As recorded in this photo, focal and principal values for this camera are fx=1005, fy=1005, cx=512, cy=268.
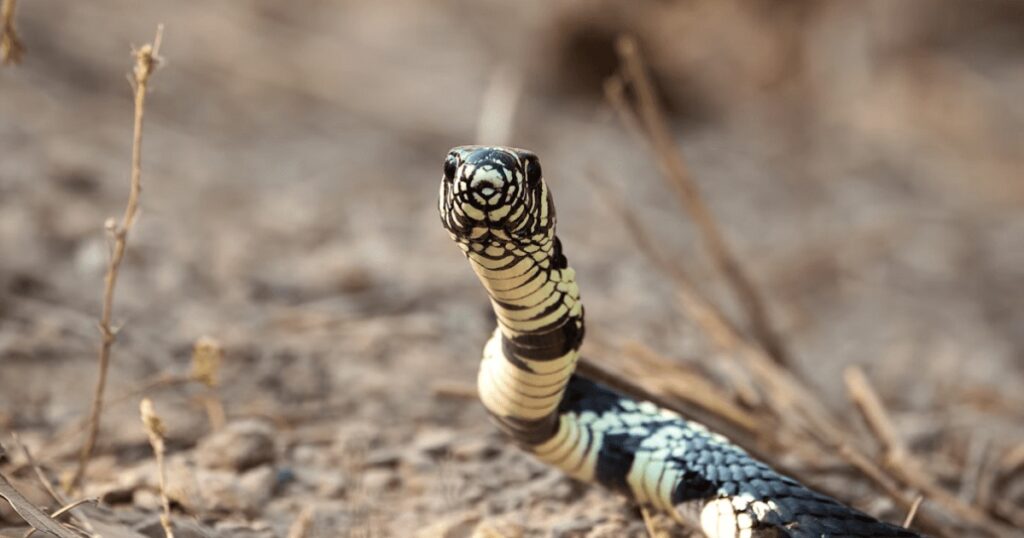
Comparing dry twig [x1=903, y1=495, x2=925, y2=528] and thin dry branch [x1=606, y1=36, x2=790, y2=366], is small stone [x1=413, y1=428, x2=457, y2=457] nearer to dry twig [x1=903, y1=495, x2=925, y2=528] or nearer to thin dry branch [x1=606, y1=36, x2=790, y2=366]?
thin dry branch [x1=606, y1=36, x2=790, y2=366]

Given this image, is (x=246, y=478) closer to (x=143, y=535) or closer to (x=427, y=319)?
(x=143, y=535)

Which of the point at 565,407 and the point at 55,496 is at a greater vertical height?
the point at 565,407

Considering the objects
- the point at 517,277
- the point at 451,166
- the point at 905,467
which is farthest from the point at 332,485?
the point at 905,467

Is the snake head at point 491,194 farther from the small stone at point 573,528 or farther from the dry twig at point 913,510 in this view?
the dry twig at point 913,510

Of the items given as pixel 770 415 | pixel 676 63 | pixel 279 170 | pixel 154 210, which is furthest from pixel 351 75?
pixel 770 415

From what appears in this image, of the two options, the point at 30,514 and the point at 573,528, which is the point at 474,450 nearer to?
the point at 573,528

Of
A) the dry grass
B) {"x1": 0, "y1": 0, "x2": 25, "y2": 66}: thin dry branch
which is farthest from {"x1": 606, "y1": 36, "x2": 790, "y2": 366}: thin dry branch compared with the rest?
{"x1": 0, "y1": 0, "x2": 25, "y2": 66}: thin dry branch

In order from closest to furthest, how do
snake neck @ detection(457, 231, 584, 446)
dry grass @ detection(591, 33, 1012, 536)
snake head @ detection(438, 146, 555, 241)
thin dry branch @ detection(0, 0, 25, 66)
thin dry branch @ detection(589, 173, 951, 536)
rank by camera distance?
1. snake head @ detection(438, 146, 555, 241)
2. snake neck @ detection(457, 231, 584, 446)
3. thin dry branch @ detection(0, 0, 25, 66)
4. dry grass @ detection(591, 33, 1012, 536)
5. thin dry branch @ detection(589, 173, 951, 536)
